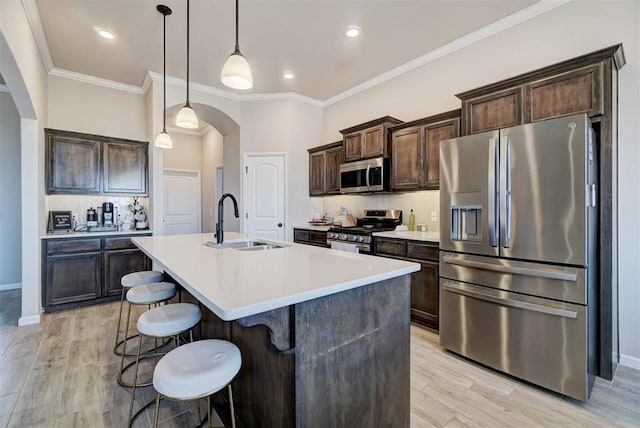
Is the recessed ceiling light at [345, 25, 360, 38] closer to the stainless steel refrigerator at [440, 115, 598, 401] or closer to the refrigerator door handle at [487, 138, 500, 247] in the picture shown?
the stainless steel refrigerator at [440, 115, 598, 401]

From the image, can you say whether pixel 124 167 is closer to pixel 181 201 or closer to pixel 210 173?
pixel 210 173

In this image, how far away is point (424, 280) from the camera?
3012mm

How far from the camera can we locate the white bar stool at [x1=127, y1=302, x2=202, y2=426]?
1659 mm

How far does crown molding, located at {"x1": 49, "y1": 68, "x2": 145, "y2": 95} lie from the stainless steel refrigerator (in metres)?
4.59

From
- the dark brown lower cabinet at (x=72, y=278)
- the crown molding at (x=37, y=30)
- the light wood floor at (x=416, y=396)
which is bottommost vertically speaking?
the light wood floor at (x=416, y=396)

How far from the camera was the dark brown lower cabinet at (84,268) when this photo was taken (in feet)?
11.9

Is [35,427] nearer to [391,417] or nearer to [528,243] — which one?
[391,417]

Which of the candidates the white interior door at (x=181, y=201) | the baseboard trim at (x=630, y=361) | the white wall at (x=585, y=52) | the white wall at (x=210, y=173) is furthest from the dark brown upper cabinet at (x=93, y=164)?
the baseboard trim at (x=630, y=361)

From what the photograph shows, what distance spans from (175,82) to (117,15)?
138cm

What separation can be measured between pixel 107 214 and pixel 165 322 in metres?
3.54

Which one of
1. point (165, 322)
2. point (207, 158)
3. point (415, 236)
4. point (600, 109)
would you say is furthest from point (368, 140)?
point (207, 158)

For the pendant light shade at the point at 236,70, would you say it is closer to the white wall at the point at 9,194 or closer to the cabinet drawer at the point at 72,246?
the cabinet drawer at the point at 72,246

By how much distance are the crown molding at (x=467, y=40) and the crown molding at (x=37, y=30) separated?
146 inches

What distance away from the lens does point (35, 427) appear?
174 centimetres
